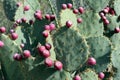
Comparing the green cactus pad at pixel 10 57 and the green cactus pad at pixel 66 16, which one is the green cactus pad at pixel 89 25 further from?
the green cactus pad at pixel 10 57

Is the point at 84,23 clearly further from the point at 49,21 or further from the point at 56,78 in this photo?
the point at 56,78

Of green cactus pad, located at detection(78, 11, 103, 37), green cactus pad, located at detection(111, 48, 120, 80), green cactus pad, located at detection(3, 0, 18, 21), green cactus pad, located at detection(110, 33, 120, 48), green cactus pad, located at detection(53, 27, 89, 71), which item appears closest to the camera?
green cactus pad, located at detection(53, 27, 89, 71)

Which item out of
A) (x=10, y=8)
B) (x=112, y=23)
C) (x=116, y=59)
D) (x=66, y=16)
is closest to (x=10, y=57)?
(x=66, y=16)

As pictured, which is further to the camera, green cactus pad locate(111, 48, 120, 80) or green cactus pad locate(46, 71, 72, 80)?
green cactus pad locate(111, 48, 120, 80)

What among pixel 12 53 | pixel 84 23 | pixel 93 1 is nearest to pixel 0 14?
pixel 93 1

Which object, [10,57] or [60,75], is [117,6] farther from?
[60,75]

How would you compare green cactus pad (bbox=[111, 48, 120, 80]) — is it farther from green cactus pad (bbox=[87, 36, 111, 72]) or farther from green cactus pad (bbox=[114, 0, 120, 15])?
green cactus pad (bbox=[114, 0, 120, 15])

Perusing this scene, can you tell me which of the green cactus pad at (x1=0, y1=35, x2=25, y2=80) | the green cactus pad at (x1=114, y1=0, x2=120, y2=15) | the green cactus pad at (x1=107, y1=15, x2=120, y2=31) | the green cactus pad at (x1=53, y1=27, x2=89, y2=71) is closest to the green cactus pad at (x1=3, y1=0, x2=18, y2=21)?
the green cactus pad at (x1=114, y1=0, x2=120, y2=15)
